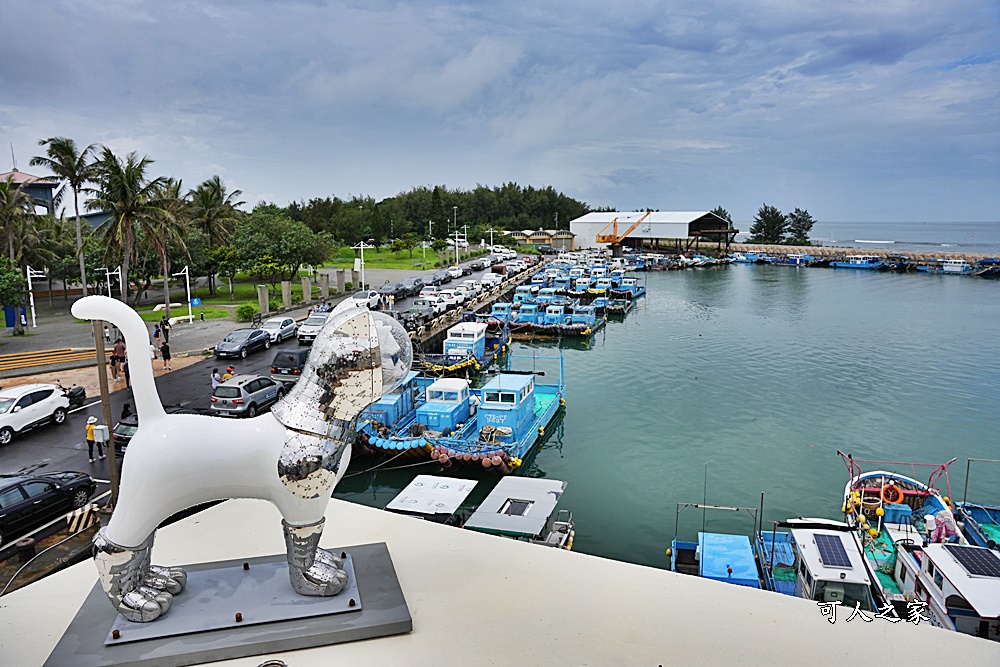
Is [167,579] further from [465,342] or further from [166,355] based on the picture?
[465,342]

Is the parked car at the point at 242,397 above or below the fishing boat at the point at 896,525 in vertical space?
above

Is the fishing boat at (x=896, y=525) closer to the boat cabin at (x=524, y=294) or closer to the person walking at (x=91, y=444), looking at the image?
the person walking at (x=91, y=444)

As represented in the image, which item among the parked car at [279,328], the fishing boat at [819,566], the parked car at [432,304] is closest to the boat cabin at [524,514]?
the fishing boat at [819,566]

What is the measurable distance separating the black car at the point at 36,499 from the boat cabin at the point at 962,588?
45.8 feet

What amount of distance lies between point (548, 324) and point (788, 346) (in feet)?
40.4

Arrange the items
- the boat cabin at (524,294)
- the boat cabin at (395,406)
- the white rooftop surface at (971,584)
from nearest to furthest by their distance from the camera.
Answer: the white rooftop surface at (971,584) → the boat cabin at (395,406) → the boat cabin at (524,294)

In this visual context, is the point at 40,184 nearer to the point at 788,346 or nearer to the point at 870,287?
the point at 788,346

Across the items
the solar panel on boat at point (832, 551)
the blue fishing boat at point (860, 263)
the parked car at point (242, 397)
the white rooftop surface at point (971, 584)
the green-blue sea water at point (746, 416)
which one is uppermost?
the blue fishing boat at point (860, 263)

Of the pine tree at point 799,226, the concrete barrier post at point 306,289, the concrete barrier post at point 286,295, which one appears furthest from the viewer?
the pine tree at point 799,226

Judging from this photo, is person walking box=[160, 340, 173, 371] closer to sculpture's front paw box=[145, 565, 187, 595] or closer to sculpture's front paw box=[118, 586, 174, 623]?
sculpture's front paw box=[145, 565, 187, 595]

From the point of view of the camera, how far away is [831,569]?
33.7 ft

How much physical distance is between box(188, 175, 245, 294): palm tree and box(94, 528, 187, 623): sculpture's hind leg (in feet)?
125

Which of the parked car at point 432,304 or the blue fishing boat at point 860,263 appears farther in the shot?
the blue fishing boat at point 860,263

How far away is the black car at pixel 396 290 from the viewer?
40750 mm
